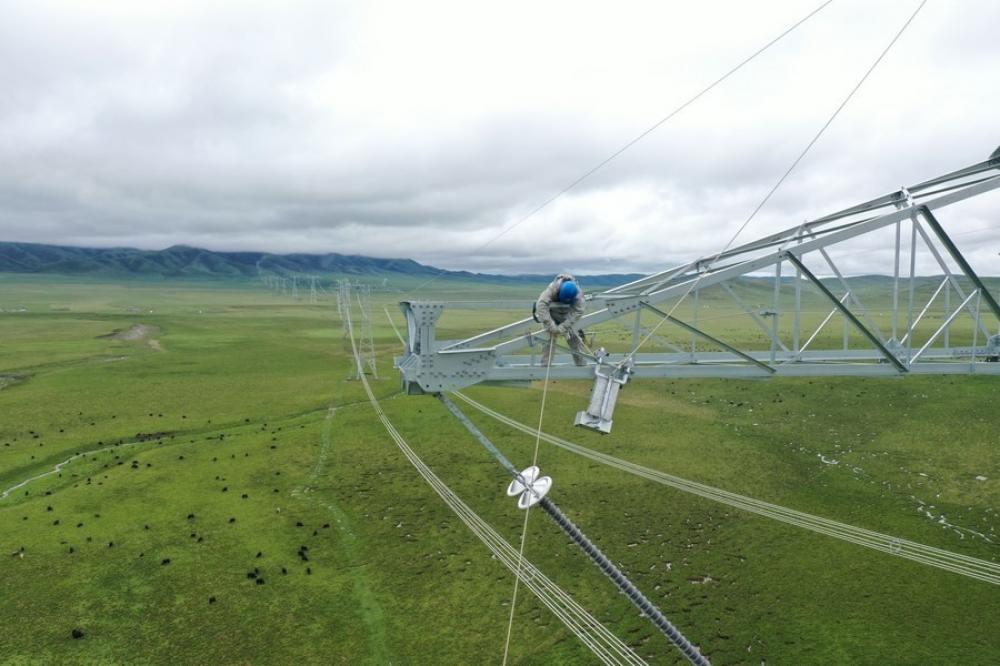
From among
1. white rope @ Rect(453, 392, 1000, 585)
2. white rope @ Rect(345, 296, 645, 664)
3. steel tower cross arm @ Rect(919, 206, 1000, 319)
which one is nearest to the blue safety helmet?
white rope @ Rect(453, 392, 1000, 585)

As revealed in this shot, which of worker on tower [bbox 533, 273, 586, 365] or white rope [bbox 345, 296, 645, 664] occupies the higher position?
worker on tower [bbox 533, 273, 586, 365]

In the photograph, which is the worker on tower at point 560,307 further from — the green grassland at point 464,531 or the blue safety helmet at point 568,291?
the green grassland at point 464,531

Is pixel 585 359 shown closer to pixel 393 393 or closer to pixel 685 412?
pixel 685 412

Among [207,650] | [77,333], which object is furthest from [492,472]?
[77,333]

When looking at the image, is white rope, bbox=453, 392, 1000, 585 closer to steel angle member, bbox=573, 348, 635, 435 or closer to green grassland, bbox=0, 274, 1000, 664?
green grassland, bbox=0, 274, 1000, 664

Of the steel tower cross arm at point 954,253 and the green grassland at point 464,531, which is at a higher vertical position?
the steel tower cross arm at point 954,253

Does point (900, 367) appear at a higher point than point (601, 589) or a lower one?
higher

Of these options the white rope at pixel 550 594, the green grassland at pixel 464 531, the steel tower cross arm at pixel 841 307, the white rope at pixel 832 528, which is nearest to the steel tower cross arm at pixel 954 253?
the steel tower cross arm at pixel 841 307
